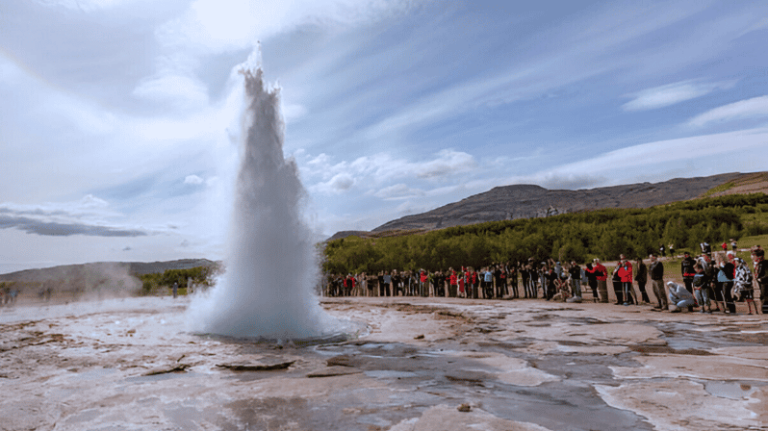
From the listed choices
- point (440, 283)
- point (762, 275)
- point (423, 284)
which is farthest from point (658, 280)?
point (423, 284)

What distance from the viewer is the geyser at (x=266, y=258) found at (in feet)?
35.6

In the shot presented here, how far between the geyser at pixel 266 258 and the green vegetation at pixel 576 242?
99.1 feet

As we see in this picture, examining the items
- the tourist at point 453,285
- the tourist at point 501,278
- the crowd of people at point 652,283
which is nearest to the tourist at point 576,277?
the crowd of people at point 652,283

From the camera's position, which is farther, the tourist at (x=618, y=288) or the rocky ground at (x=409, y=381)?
the tourist at (x=618, y=288)

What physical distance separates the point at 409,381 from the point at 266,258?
6.31 meters

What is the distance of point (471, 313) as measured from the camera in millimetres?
14750

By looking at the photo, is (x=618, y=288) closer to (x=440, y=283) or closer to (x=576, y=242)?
(x=440, y=283)

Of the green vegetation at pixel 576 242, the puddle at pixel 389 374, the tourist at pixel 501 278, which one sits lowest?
the puddle at pixel 389 374

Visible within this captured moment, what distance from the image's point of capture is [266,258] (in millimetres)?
11203

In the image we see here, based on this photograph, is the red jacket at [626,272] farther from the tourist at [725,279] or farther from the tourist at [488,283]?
the tourist at [488,283]

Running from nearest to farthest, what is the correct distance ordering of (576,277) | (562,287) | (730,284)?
1. (730,284)
2. (576,277)
3. (562,287)

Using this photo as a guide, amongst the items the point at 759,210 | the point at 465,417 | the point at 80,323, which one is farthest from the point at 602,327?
the point at 759,210

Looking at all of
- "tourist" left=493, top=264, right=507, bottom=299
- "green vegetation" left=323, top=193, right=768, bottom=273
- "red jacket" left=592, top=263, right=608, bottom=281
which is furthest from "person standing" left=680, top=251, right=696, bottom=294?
"green vegetation" left=323, top=193, right=768, bottom=273

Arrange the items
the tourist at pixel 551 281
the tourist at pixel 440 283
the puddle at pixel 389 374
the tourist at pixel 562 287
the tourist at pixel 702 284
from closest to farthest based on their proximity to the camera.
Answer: the puddle at pixel 389 374
the tourist at pixel 702 284
the tourist at pixel 562 287
the tourist at pixel 551 281
the tourist at pixel 440 283
